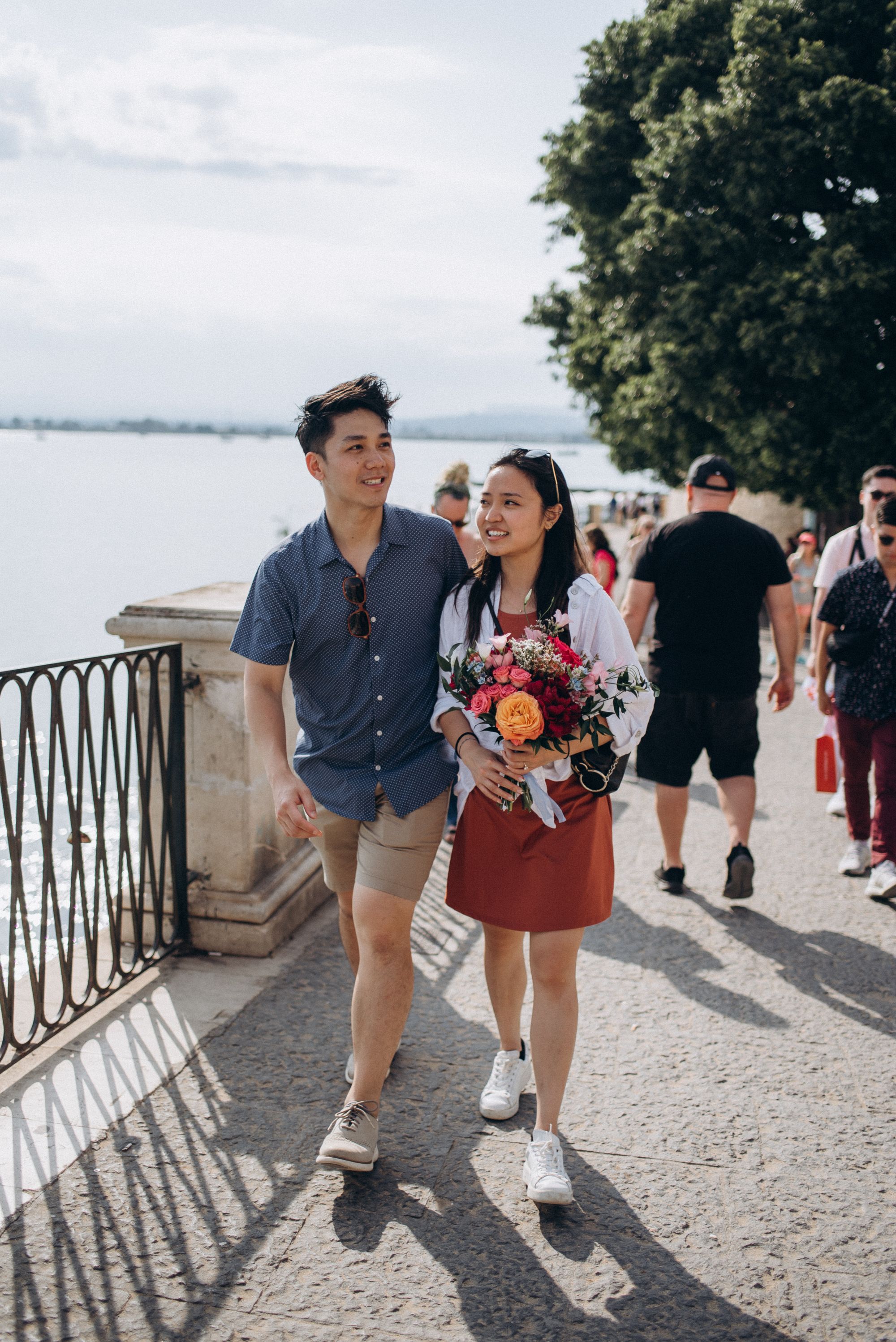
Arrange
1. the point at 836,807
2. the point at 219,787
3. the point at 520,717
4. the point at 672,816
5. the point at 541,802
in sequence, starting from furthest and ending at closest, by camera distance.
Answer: the point at 836,807, the point at 672,816, the point at 219,787, the point at 541,802, the point at 520,717

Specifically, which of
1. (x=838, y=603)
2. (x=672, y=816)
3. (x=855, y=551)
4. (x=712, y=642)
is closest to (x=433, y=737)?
(x=712, y=642)

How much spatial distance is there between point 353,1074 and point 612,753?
4.47 ft

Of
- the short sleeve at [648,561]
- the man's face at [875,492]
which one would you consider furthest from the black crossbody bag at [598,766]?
the man's face at [875,492]

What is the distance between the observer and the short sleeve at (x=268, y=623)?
9.96 feet

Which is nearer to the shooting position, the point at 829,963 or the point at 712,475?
the point at 829,963

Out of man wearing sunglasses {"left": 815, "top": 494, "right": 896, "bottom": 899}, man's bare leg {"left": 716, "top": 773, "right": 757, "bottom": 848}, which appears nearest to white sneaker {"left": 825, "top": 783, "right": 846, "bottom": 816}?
man wearing sunglasses {"left": 815, "top": 494, "right": 896, "bottom": 899}

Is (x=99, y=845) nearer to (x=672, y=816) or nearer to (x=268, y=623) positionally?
(x=268, y=623)

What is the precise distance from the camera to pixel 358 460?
298cm

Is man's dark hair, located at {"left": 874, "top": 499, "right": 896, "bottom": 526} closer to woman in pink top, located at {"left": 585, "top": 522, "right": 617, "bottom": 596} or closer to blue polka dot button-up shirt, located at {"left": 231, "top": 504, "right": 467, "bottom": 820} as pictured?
blue polka dot button-up shirt, located at {"left": 231, "top": 504, "right": 467, "bottom": 820}

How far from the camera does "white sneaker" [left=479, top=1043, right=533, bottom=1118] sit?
323 cm

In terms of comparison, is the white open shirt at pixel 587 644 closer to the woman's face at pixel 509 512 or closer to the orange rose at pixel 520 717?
the woman's face at pixel 509 512

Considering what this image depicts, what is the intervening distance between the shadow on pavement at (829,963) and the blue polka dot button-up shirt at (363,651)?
202 centimetres

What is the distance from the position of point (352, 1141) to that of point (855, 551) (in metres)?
4.47

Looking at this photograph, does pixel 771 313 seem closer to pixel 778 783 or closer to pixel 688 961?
pixel 778 783
